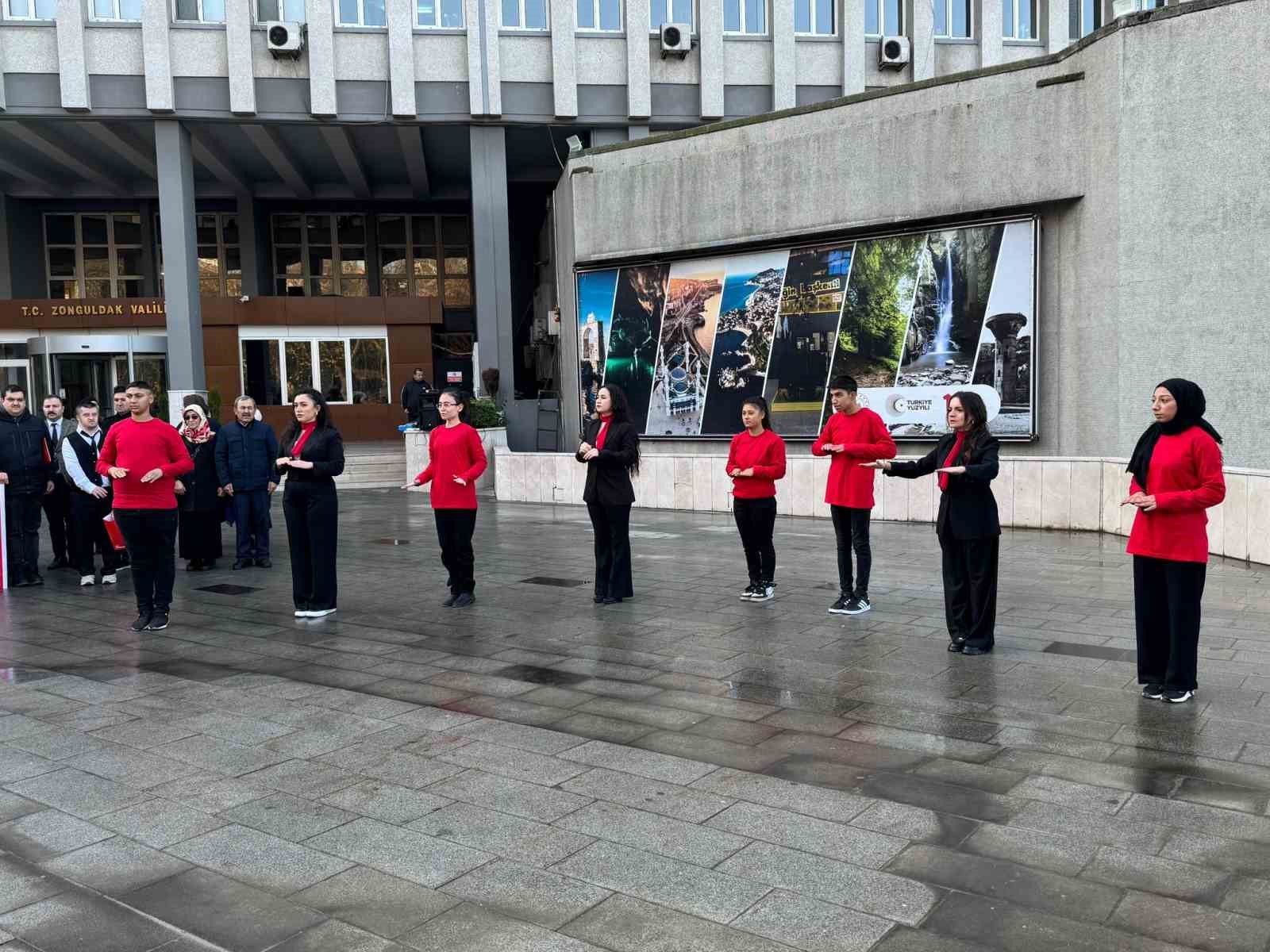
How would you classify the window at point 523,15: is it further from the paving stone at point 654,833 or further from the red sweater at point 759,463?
the paving stone at point 654,833

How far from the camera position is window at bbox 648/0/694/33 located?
25.5 meters

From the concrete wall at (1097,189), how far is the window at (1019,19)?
13260mm

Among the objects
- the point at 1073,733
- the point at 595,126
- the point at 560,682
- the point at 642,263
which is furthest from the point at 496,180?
the point at 1073,733

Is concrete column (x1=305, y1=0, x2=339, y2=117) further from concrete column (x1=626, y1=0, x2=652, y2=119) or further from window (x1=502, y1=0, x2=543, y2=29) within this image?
concrete column (x1=626, y1=0, x2=652, y2=119)

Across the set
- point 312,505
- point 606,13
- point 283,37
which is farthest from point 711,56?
point 312,505

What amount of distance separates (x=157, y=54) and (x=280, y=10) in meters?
2.90

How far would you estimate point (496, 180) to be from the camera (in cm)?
2584

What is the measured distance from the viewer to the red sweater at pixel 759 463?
29.7 ft

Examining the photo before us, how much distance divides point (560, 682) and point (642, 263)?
1289 centimetres

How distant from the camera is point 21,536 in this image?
10797 millimetres

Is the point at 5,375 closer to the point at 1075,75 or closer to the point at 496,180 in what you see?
the point at 496,180

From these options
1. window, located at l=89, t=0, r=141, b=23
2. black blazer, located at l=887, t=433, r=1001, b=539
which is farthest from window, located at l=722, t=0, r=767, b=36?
black blazer, located at l=887, t=433, r=1001, b=539

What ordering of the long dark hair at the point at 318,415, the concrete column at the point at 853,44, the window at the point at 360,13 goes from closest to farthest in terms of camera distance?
the long dark hair at the point at 318,415
the window at the point at 360,13
the concrete column at the point at 853,44

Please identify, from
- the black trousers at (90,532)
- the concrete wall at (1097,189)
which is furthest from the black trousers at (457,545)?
the concrete wall at (1097,189)
